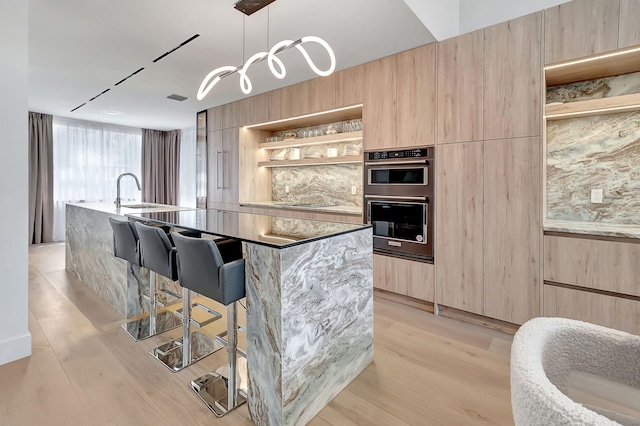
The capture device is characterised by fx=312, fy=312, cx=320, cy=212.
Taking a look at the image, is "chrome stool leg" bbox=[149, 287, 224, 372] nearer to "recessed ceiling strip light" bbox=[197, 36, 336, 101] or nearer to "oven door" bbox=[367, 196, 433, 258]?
"recessed ceiling strip light" bbox=[197, 36, 336, 101]

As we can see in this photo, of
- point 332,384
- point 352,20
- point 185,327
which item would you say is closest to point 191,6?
point 352,20

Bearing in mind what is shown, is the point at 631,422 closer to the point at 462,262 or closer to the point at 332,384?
the point at 332,384

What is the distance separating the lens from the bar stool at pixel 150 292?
7.89 ft

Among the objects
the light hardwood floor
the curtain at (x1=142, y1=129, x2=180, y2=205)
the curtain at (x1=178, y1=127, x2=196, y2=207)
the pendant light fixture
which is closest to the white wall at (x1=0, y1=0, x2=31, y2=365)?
the light hardwood floor

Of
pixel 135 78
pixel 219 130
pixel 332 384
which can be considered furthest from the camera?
pixel 219 130

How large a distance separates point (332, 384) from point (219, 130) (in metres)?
4.54

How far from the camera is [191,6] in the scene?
7.73ft

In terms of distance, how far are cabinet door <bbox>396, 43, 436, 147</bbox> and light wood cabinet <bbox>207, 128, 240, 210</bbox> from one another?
9.03 feet

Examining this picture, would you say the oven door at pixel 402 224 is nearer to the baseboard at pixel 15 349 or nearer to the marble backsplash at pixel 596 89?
the marble backsplash at pixel 596 89

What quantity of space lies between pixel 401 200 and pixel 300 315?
1981mm

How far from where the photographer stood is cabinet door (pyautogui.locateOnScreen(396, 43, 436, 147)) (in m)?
2.91

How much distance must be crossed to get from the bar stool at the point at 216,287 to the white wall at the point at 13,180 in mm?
1208

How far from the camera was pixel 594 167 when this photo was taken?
2.55m

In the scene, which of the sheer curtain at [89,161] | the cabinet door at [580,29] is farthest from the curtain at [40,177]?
the cabinet door at [580,29]
